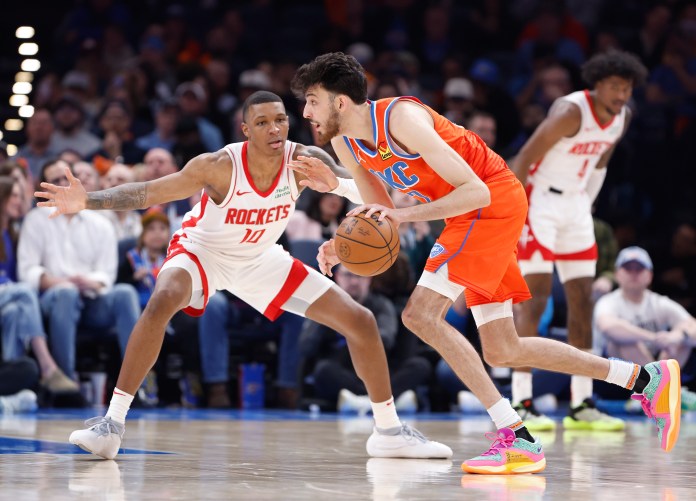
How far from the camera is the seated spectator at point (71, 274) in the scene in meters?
8.84

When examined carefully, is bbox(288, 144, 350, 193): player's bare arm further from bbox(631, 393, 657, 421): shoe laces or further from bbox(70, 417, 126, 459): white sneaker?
bbox(631, 393, 657, 421): shoe laces

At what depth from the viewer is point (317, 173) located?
16.9ft

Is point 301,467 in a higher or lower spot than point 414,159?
lower

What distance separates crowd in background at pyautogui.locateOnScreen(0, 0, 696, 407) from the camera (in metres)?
9.21

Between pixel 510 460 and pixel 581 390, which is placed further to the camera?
pixel 581 390

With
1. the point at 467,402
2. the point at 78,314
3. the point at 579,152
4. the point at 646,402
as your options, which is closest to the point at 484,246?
the point at 646,402

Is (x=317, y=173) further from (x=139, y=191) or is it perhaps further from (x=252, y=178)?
(x=139, y=191)

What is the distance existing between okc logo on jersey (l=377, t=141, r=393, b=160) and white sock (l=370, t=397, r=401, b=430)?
1318 mm

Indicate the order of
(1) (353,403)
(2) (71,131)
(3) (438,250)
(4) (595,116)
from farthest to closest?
(2) (71,131) < (1) (353,403) < (4) (595,116) < (3) (438,250)

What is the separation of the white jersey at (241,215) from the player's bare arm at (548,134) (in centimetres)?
185

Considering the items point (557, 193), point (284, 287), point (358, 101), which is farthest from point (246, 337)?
point (358, 101)

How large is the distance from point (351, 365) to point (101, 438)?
13.0 ft

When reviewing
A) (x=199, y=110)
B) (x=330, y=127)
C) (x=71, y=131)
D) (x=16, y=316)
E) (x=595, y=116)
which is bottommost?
(x=16, y=316)

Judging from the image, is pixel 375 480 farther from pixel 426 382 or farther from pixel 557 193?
pixel 426 382
